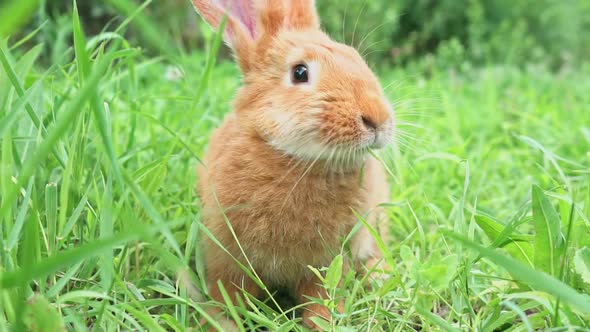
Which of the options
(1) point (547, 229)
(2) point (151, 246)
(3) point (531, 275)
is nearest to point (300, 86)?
(2) point (151, 246)

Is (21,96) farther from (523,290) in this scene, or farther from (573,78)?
(573,78)

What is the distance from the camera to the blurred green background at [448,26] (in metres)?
6.67

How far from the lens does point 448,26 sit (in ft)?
24.8

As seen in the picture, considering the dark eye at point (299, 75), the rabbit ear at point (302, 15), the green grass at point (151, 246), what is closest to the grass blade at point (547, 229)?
the green grass at point (151, 246)

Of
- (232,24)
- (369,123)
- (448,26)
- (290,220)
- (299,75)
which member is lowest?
(290,220)

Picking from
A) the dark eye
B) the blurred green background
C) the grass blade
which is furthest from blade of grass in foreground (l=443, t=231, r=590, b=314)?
the blurred green background

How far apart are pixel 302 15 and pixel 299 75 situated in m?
0.37

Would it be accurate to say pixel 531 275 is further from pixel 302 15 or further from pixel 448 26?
pixel 448 26

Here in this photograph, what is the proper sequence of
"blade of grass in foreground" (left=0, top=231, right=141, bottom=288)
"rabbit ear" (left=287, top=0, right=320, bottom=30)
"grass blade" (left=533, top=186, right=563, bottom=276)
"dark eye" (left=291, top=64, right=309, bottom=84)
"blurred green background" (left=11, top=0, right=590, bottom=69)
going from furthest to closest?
"blurred green background" (left=11, top=0, right=590, bottom=69)
"rabbit ear" (left=287, top=0, right=320, bottom=30)
"dark eye" (left=291, top=64, right=309, bottom=84)
"grass blade" (left=533, top=186, right=563, bottom=276)
"blade of grass in foreground" (left=0, top=231, right=141, bottom=288)

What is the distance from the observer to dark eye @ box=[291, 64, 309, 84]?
1.92 metres

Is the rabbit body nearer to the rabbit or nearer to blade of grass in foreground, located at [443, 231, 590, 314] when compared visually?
the rabbit

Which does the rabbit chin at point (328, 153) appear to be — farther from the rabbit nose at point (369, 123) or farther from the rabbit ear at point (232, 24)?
the rabbit ear at point (232, 24)

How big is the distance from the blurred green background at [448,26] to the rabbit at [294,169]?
4359 mm

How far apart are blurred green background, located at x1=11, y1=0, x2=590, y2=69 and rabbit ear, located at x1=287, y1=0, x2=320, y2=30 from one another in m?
4.04
